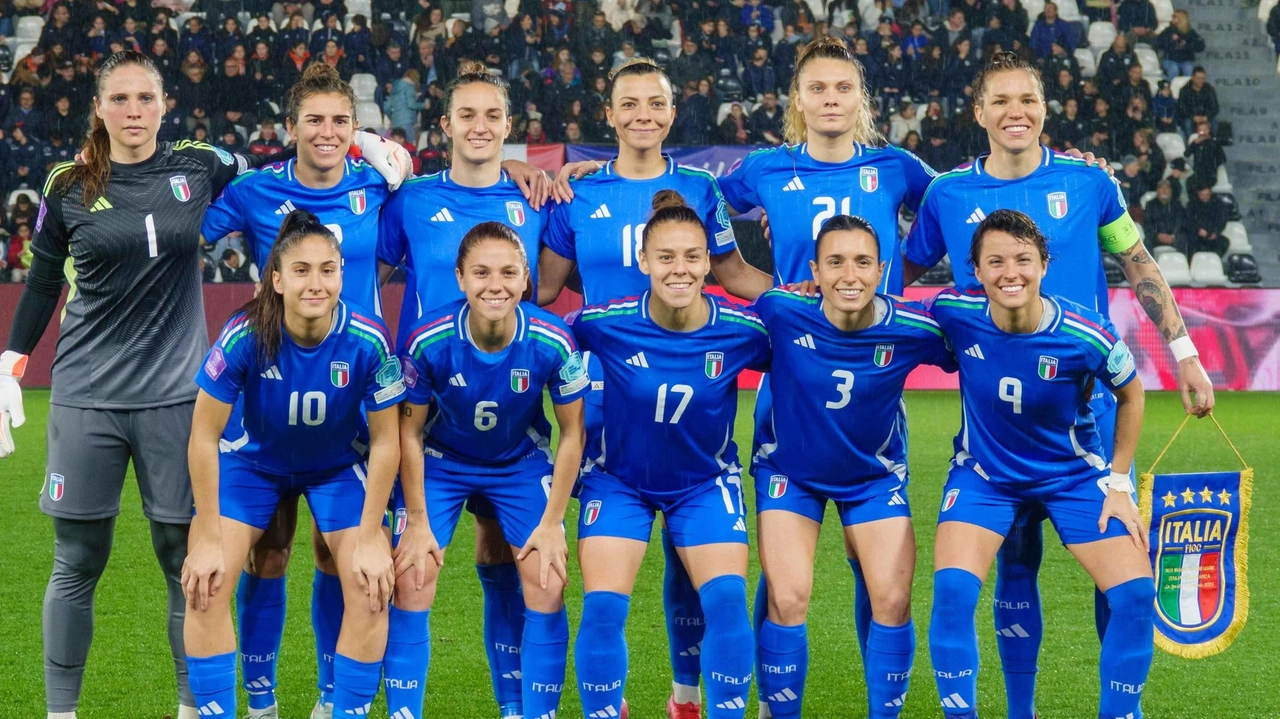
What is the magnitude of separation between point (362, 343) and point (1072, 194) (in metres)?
2.17

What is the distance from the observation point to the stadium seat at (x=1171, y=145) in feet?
49.6

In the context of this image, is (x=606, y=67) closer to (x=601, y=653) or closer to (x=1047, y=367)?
→ (x=1047, y=367)

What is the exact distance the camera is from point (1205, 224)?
46.4ft

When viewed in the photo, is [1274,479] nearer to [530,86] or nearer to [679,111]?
[679,111]

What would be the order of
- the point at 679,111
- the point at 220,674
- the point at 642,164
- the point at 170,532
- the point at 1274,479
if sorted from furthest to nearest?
the point at 679,111
the point at 1274,479
the point at 642,164
the point at 170,532
the point at 220,674

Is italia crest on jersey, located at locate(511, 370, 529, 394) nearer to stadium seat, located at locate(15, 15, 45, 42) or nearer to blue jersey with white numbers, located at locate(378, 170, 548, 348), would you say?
blue jersey with white numbers, located at locate(378, 170, 548, 348)

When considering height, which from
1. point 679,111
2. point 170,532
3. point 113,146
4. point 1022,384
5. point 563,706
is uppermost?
point 679,111

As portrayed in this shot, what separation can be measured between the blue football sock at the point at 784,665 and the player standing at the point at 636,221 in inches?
17.3

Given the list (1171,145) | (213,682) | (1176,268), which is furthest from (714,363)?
(1171,145)

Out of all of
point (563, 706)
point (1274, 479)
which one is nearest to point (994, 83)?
point (563, 706)

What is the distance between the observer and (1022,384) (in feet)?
11.8

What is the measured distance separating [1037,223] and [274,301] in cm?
226

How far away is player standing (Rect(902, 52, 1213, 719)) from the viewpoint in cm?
385

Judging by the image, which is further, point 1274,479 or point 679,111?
point 679,111
